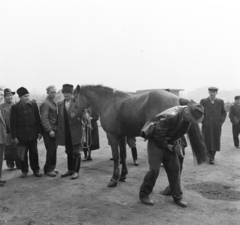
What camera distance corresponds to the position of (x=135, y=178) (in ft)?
19.0

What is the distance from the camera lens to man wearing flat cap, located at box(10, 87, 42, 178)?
5793 millimetres

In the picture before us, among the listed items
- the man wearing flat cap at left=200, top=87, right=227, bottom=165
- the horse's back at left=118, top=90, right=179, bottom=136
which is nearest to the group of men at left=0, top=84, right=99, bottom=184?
the horse's back at left=118, top=90, right=179, bottom=136

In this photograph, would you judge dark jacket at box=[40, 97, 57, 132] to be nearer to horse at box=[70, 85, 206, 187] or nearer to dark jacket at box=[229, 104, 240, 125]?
horse at box=[70, 85, 206, 187]

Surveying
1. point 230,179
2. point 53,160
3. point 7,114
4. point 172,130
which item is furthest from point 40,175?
point 230,179

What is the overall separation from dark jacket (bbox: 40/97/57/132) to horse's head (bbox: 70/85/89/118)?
1.52 feet

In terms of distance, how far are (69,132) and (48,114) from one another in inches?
23.9

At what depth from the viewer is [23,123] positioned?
580 centimetres

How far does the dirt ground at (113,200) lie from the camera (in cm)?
372

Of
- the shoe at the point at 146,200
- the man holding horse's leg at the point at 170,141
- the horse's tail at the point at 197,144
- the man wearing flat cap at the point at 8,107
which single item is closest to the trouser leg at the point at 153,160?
the man holding horse's leg at the point at 170,141

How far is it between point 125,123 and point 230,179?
2.52m

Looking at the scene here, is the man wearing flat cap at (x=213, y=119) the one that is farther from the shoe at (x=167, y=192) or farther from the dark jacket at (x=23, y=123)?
the dark jacket at (x=23, y=123)

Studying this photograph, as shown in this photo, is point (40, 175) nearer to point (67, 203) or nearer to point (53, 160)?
point (53, 160)

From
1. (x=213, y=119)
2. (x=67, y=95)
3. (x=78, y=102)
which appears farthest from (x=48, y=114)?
(x=213, y=119)

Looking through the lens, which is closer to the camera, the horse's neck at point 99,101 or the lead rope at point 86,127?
the horse's neck at point 99,101
